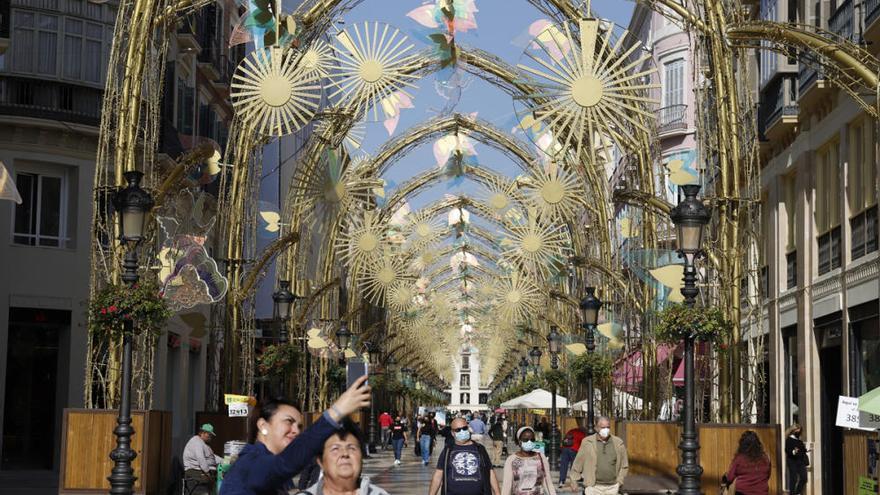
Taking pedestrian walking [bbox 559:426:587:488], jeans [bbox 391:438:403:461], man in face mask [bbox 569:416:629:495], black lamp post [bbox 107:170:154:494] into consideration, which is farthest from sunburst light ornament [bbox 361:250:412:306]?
black lamp post [bbox 107:170:154:494]

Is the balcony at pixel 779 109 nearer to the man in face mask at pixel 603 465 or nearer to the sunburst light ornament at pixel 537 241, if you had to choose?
the sunburst light ornament at pixel 537 241

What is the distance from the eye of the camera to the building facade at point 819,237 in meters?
27.0

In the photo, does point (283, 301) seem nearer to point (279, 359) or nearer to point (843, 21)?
point (279, 359)

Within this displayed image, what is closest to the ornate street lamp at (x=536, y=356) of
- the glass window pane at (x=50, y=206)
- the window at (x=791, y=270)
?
the window at (x=791, y=270)

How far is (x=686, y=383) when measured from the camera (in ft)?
63.3

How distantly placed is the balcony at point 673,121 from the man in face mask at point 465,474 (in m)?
39.4

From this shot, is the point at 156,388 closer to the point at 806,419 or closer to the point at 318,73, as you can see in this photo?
the point at 318,73

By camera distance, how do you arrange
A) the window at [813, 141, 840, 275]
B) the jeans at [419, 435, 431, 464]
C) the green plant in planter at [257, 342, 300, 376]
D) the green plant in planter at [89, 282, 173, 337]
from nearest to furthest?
1. the green plant in planter at [89, 282, 173, 337]
2. the window at [813, 141, 840, 275]
3. the green plant in planter at [257, 342, 300, 376]
4. the jeans at [419, 435, 431, 464]

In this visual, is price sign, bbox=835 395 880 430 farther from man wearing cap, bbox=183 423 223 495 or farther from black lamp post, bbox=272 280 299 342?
black lamp post, bbox=272 280 299 342

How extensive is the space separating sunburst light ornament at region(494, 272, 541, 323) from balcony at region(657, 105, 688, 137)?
7615mm

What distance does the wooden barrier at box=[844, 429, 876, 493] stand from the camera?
24953 mm

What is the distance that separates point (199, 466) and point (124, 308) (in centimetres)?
535

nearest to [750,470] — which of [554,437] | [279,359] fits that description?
[279,359]

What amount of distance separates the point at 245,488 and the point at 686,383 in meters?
12.9
